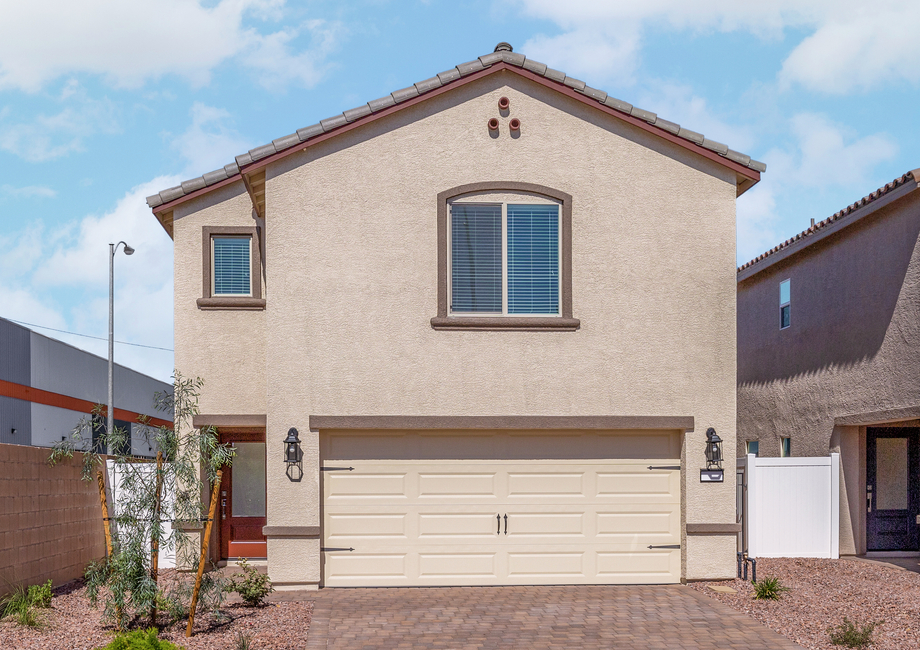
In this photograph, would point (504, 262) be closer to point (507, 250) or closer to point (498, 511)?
point (507, 250)

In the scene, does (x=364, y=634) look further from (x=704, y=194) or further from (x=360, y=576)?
(x=704, y=194)

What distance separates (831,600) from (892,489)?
5264 millimetres

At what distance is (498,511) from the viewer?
13141mm

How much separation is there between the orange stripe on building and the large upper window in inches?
637

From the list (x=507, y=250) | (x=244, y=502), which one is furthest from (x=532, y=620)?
(x=244, y=502)

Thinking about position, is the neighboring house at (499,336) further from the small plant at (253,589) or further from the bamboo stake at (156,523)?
the bamboo stake at (156,523)

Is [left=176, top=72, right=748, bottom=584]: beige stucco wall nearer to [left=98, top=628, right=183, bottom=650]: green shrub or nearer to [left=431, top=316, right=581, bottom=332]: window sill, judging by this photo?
[left=431, top=316, right=581, bottom=332]: window sill

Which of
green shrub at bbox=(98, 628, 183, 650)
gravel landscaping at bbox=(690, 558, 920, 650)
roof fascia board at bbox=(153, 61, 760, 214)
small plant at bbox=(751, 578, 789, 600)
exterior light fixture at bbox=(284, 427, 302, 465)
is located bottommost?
gravel landscaping at bbox=(690, 558, 920, 650)

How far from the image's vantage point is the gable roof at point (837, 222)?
14517mm

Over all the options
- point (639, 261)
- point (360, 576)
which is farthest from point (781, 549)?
point (360, 576)

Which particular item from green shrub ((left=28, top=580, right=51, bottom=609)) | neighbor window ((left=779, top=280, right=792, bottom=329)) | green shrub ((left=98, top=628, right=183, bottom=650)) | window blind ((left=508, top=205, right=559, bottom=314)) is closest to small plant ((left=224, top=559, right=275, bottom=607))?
green shrub ((left=28, top=580, right=51, bottom=609))

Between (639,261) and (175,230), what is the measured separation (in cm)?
729

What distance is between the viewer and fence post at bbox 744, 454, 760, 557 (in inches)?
603

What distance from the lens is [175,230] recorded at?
592 inches
